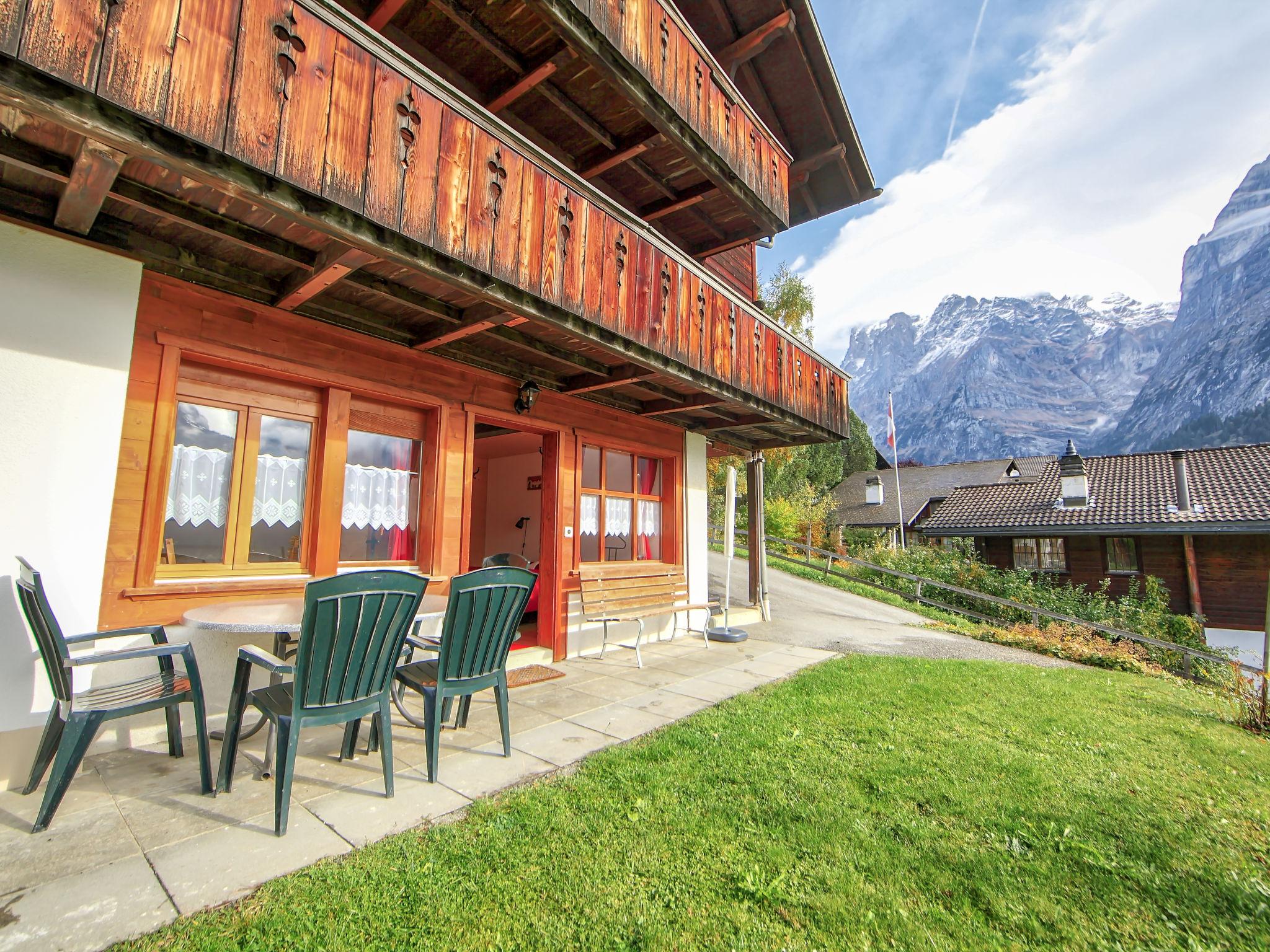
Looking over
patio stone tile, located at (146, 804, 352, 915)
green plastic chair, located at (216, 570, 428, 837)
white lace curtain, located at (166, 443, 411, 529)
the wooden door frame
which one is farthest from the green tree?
patio stone tile, located at (146, 804, 352, 915)

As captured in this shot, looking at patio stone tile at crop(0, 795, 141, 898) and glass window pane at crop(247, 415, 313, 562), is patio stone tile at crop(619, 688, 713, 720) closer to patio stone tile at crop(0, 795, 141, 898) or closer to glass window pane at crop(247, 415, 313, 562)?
glass window pane at crop(247, 415, 313, 562)

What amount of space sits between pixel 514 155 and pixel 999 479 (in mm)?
32237

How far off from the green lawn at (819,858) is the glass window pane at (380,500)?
274 centimetres

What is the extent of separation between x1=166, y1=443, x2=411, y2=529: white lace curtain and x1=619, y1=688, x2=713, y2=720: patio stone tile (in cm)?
255

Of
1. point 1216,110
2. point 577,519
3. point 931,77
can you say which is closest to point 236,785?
point 577,519

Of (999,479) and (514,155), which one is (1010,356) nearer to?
(999,479)

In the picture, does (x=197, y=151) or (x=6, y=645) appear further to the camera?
(x=6, y=645)

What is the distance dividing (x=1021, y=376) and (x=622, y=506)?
142264 mm

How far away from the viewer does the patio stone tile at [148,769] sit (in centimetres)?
288

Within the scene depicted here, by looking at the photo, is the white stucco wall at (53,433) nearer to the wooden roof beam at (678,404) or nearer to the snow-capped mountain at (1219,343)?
the wooden roof beam at (678,404)

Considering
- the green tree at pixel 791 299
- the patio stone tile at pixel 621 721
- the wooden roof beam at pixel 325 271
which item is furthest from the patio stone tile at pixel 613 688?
the green tree at pixel 791 299

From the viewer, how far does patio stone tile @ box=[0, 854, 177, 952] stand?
69.9 inches

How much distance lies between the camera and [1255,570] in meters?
14.7

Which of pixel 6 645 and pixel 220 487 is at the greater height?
pixel 220 487
